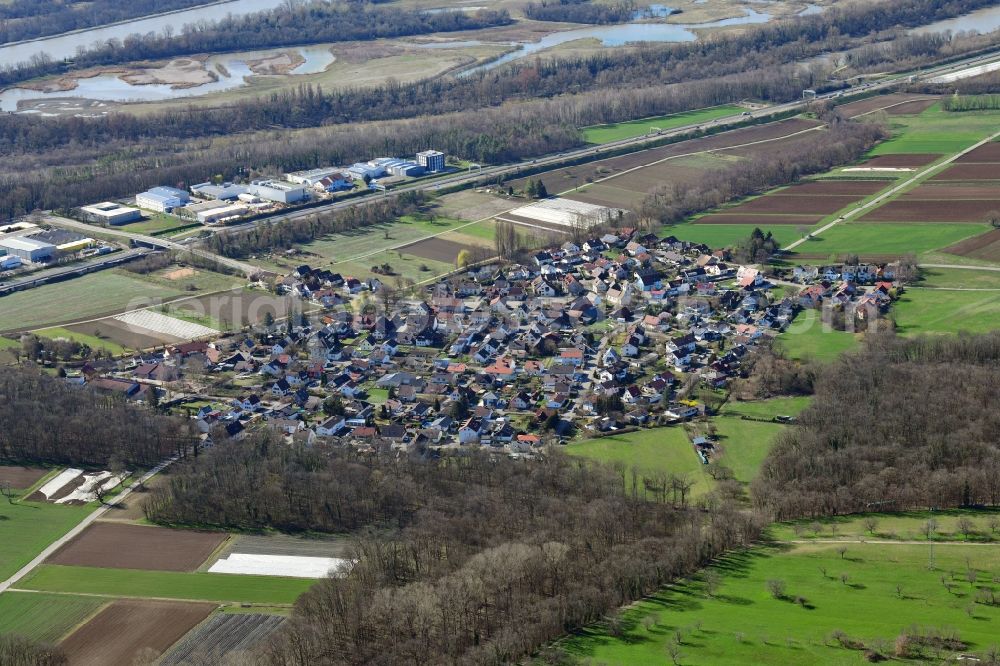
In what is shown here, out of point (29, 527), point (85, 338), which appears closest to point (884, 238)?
point (85, 338)

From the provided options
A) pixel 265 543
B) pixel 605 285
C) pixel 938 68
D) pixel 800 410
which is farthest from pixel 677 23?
pixel 265 543

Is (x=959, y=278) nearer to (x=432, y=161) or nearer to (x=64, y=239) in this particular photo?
(x=432, y=161)

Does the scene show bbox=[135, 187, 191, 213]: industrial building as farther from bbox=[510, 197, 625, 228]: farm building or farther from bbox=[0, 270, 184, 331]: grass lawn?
bbox=[510, 197, 625, 228]: farm building

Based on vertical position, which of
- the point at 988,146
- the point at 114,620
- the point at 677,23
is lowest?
the point at 114,620

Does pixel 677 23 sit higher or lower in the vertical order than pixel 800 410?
higher

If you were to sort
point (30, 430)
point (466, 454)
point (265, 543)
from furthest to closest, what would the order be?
point (30, 430), point (466, 454), point (265, 543)

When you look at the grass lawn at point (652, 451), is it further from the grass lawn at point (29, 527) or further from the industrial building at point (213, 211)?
the industrial building at point (213, 211)

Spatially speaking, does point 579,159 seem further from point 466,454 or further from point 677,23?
point 677,23
